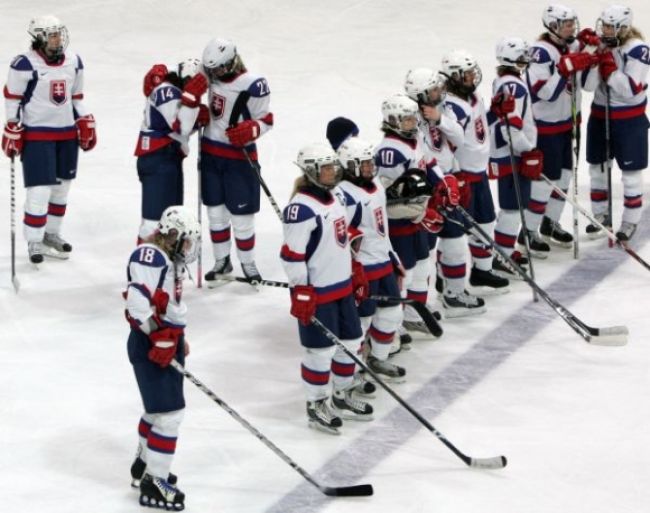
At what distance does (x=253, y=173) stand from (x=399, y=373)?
5.12ft

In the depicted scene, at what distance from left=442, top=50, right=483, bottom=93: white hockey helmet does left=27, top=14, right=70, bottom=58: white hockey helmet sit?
2.00 meters

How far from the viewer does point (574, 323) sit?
26.8 ft

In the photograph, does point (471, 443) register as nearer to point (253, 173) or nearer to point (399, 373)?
point (399, 373)

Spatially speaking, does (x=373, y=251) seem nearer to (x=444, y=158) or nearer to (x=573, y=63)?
(x=444, y=158)

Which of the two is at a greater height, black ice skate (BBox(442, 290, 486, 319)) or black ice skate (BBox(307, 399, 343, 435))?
black ice skate (BBox(442, 290, 486, 319))

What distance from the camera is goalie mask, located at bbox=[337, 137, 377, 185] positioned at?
7188 millimetres

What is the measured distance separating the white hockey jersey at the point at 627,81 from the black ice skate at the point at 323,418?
115 inches

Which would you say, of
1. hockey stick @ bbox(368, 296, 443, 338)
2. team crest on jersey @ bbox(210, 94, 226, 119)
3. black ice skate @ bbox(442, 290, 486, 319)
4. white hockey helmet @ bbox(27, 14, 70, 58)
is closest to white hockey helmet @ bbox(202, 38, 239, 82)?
team crest on jersey @ bbox(210, 94, 226, 119)

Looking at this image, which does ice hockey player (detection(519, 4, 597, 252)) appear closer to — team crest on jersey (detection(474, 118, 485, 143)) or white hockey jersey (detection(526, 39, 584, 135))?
white hockey jersey (detection(526, 39, 584, 135))

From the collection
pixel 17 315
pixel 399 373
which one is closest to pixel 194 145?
pixel 17 315

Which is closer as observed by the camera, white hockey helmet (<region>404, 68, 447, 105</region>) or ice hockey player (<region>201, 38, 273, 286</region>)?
white hockey helmet (<region>404, 68, 447, 105</region>)

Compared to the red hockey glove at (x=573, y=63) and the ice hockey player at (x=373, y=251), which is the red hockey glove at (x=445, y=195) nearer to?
the ice hockey player at (x=373, y=251)

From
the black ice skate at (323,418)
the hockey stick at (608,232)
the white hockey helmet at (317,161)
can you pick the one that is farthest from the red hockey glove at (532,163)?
the black ice skate at (323,418)

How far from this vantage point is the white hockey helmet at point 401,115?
7.61m
